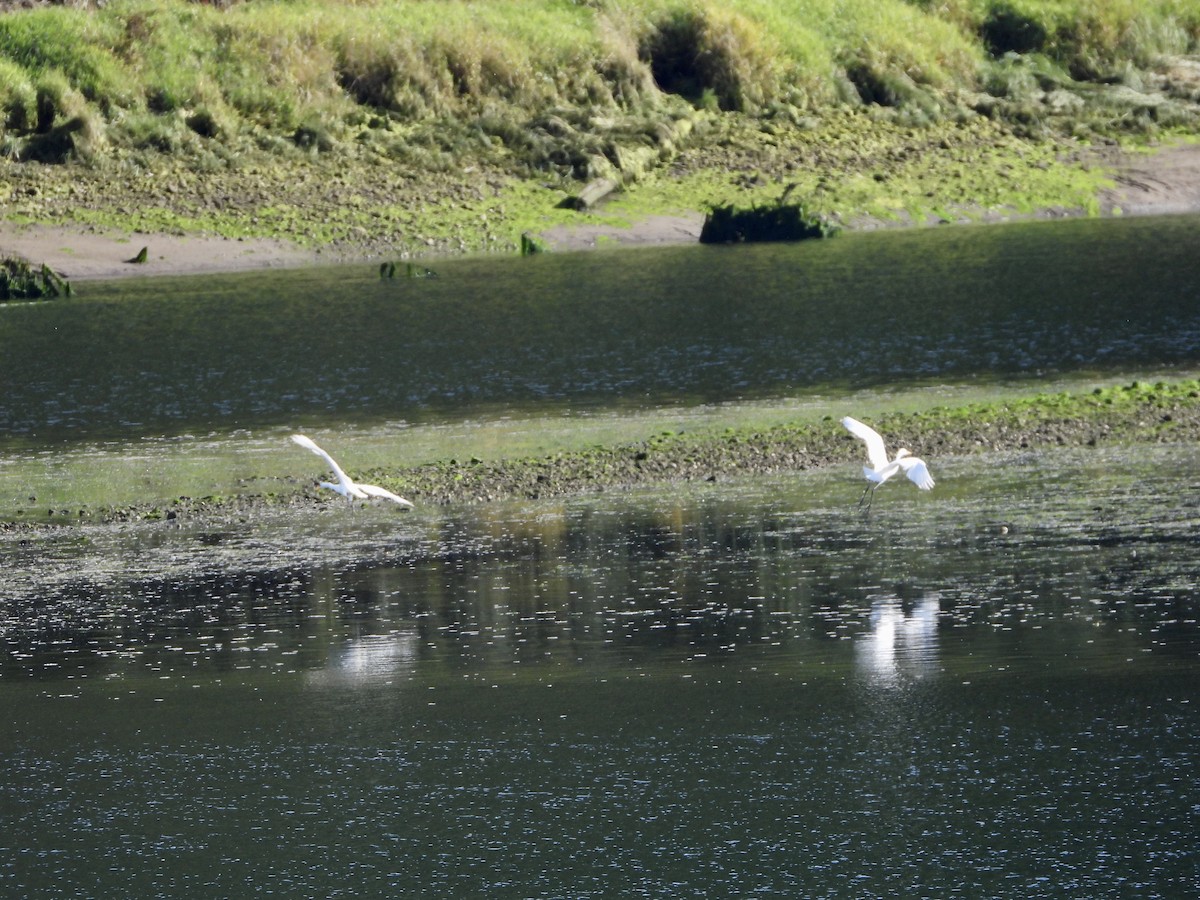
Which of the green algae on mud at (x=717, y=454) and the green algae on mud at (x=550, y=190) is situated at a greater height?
the green algae on mud at (x=550, y=190)

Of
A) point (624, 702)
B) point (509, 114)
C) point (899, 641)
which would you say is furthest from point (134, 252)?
point (624, 702)

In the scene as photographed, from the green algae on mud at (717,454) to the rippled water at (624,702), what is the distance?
41.2 inches

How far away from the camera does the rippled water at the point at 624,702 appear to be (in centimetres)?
1205

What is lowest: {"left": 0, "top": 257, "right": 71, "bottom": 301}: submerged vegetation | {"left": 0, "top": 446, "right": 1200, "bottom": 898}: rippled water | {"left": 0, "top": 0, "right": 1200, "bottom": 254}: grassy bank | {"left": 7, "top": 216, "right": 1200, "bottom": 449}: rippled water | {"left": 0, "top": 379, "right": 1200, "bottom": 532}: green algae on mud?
{"left": 0, "top": 446, "right": 1200, "bottom": 898}: rippled water

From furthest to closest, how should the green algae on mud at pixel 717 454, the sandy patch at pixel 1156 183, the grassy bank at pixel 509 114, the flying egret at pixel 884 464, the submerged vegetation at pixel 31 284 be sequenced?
the sandy patch at pixel 1156 183
the grassy bank at pixel 509 114
the submerged vegetation at pixel 31 284
the green algae on mud at pixel 717 454
the flying egret at pixel 884 464

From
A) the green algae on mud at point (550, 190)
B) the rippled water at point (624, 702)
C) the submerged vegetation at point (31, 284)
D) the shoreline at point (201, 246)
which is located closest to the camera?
the rippled water at point (624, 702)

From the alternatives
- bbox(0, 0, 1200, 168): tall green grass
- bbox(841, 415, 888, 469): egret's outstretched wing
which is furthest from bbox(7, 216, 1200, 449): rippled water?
bbox(0, 0, 1200, 168): tall green grass

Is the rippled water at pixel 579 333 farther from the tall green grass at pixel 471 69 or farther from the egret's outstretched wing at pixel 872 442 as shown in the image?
the tall green grass at pixel 471 69

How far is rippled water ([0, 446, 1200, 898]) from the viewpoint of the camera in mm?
12055

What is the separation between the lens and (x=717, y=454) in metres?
23.6

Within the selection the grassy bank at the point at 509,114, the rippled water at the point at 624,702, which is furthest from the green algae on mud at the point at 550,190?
the rippled water at the point at 624,702

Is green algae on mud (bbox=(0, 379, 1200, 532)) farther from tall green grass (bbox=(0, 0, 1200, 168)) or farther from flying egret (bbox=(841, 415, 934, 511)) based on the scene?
tall green grass (bbox=(0, 0, 1200, 168))

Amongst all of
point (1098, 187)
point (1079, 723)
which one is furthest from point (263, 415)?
point (1098, 187)

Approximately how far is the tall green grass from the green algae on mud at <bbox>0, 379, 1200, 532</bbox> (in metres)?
30.6
